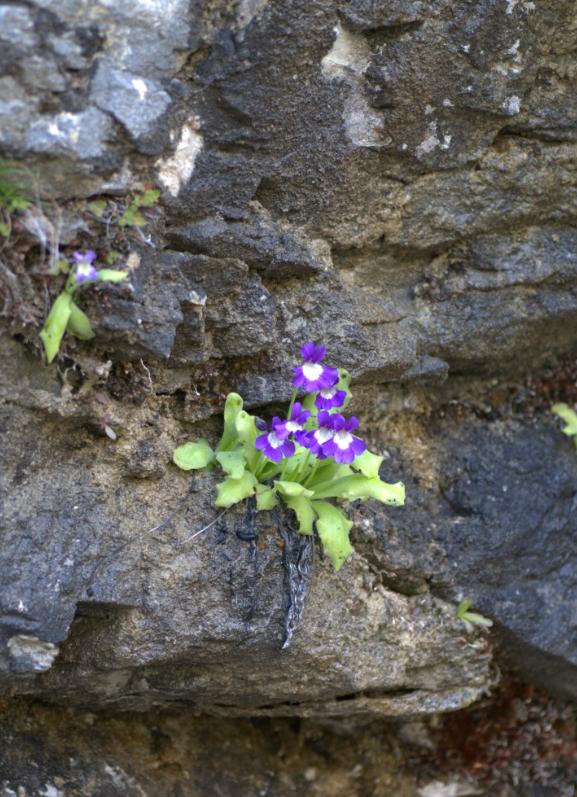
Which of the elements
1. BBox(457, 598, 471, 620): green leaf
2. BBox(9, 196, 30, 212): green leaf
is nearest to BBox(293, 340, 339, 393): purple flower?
BBox(9, 196, 30, 212): green leaf

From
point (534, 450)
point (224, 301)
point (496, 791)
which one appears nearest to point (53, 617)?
point (224, 301)

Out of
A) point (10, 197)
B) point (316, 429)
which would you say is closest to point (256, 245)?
point (316, 429)

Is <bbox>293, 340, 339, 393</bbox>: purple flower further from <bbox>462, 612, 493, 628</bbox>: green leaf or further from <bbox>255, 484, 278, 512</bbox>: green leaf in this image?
<bbox>462, 612, 493, 628</bbox>: green leaf

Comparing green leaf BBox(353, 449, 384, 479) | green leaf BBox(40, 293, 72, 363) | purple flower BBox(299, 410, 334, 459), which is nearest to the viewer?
green leaf BBox(40, 293, 72, 363)

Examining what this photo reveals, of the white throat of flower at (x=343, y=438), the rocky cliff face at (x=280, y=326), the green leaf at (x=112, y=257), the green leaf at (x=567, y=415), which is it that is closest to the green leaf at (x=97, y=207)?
the rocky cliff face at (x=280, y=326)

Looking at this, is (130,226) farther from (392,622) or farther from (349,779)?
(349,779)

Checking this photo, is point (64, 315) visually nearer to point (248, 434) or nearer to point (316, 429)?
point (248, 434)
